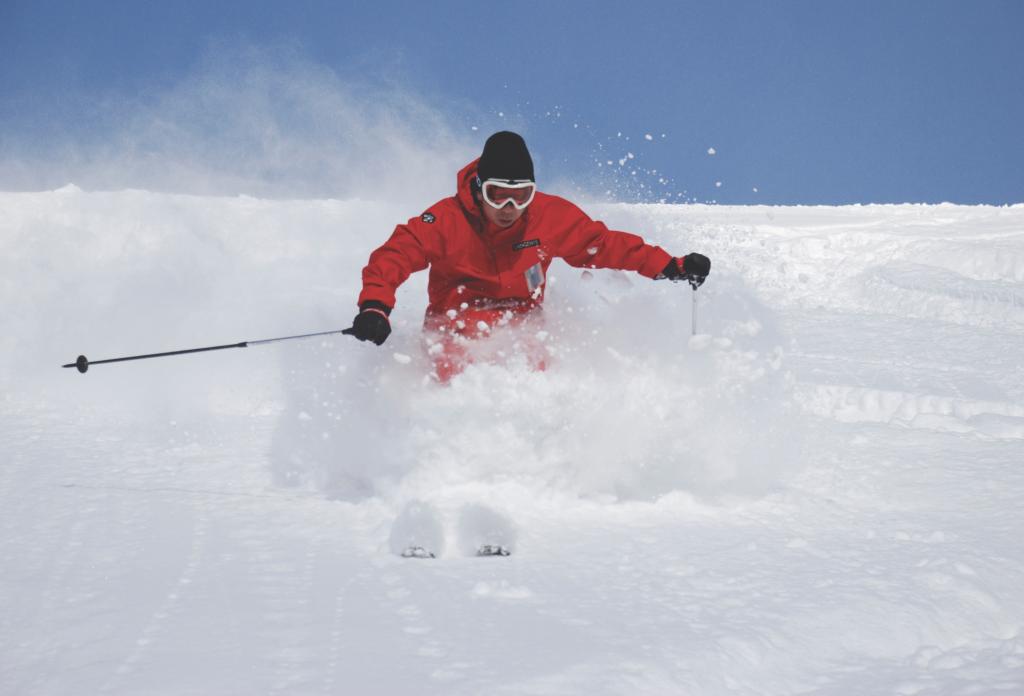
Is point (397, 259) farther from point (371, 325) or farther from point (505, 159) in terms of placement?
point (505, 159)

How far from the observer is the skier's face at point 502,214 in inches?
161

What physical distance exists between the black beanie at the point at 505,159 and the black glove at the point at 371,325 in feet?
2.65

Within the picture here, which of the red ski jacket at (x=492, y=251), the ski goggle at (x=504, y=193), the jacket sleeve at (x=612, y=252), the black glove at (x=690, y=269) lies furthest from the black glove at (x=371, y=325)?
the black glove at (x=690, y=269)

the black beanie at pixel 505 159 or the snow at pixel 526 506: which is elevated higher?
the black beanie at pixel 505 159

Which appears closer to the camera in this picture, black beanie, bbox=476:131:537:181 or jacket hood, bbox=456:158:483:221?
black beanie, bbox=476:131:537:181

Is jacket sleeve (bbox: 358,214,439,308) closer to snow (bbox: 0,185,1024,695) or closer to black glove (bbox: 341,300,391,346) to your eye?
black glove (bbox: 341,300,391,346)

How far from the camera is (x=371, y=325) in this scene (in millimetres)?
3631

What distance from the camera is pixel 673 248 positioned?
6.74m

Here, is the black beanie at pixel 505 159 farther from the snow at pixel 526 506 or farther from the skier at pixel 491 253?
the snow at pixel 526 506

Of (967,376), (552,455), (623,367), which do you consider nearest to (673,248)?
(967,376)

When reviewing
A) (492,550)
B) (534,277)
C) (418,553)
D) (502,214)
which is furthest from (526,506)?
(502,214)

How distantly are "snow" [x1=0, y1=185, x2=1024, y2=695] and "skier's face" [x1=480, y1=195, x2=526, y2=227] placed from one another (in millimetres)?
500

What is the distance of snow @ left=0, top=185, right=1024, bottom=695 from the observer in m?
2.29

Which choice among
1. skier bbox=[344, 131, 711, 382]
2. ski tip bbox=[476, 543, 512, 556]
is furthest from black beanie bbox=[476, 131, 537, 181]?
ski tip bbox=[476, 543, 512, 556]
